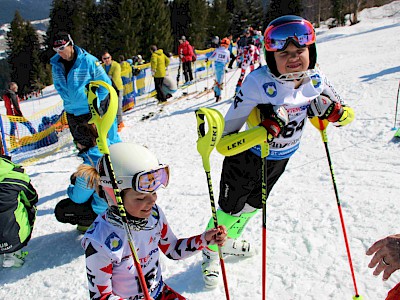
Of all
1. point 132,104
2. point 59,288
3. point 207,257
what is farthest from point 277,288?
point 132,104

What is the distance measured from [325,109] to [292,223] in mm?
1475

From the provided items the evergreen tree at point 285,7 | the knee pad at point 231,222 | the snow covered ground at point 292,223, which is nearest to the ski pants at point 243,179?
the knee pad at point 231,222

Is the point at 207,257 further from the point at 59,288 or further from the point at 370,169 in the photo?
the point at 370,169

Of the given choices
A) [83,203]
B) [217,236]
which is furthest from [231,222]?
[83,203]

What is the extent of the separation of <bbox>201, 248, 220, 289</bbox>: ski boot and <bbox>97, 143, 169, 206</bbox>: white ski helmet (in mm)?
1384

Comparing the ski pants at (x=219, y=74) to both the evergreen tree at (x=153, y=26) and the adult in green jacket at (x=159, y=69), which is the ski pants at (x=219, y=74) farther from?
the evergreen tree at (x=153, y=26)

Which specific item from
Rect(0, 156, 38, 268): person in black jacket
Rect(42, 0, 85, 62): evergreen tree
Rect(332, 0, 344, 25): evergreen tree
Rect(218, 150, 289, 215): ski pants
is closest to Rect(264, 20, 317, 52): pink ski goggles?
Rect(218, 150, 289, 215): ski pants

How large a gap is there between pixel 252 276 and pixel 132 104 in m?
10.6

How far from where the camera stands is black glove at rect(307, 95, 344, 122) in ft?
8.80

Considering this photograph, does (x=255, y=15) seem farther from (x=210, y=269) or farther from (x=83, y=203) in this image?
(x=210, y=269)

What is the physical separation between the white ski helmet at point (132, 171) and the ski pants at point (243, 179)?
0.95 m

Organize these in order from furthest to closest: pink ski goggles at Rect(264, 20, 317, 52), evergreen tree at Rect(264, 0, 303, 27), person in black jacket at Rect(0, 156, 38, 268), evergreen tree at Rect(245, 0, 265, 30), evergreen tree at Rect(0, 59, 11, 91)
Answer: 1. evergreen tree at Rect(0, 59, 11, 91)
2. evergreen tree at Rect(245, 0, 265, 30)
3. evergreen tree at Rect(264, 0, 303, 27)
4. person in black jacket at Rect(0, 156, 38, 268)
5. pink ski goggles at Rect(264, 20, 317, 52)

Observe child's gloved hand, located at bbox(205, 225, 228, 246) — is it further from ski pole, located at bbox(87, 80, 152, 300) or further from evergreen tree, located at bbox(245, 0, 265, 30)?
evergreen tree, located at bbox(245, 0, 265, 30)

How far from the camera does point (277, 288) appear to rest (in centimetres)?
291
